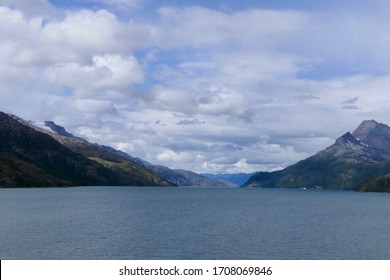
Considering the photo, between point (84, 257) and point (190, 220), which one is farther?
point (190, 220)

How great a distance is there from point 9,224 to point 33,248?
47778 millimetres

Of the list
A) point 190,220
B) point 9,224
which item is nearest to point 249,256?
point 190,220

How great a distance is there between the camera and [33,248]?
100m

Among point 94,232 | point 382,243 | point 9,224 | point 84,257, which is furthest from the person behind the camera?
point 9,224

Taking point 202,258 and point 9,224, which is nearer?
point 202,258

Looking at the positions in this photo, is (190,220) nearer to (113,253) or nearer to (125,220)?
(125,220)

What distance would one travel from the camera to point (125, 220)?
167625 millimetres
